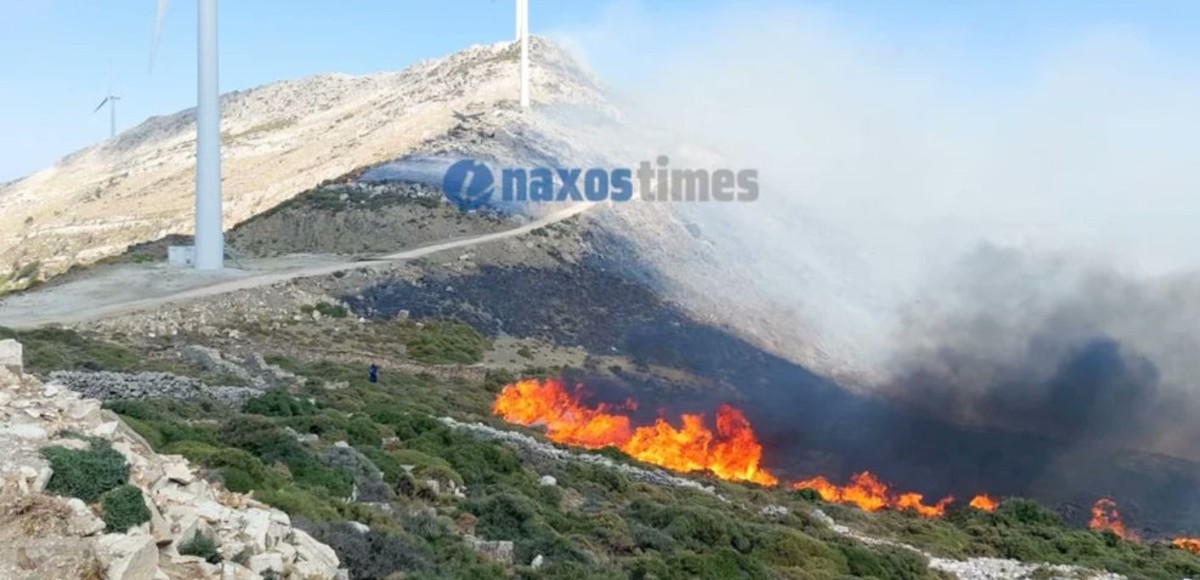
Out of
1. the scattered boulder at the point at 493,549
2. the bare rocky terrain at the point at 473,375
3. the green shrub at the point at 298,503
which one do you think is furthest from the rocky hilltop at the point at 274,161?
the green shrub at the point at 298,503

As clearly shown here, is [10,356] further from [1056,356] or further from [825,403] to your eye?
[1056,356]

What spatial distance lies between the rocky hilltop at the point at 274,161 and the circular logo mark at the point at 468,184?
34.6ft

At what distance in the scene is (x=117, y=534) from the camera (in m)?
12.8

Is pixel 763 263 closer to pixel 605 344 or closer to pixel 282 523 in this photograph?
pixel 605 344

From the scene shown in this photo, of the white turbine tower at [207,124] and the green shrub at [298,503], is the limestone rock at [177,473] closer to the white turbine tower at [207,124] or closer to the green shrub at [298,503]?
the green shrub at [298,503]

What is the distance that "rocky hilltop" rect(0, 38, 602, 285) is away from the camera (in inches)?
5054

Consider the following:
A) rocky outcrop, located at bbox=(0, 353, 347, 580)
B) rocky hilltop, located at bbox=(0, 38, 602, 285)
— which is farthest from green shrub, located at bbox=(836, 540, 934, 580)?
rocky hilltop, located at bbox=(0, 38, 602, 285)

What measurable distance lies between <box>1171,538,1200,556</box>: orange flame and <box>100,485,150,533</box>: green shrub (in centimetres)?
4976

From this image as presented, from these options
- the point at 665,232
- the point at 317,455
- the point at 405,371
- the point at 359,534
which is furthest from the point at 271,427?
the point at 665,232

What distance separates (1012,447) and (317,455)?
63.7m

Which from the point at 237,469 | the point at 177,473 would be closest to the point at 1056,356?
the point at 237,469

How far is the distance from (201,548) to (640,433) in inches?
1861

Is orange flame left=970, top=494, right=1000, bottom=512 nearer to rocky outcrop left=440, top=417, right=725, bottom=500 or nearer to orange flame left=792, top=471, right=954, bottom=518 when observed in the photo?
orange flame left=792, top=471, right=954, bottom=518

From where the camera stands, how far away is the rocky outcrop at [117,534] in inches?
477
